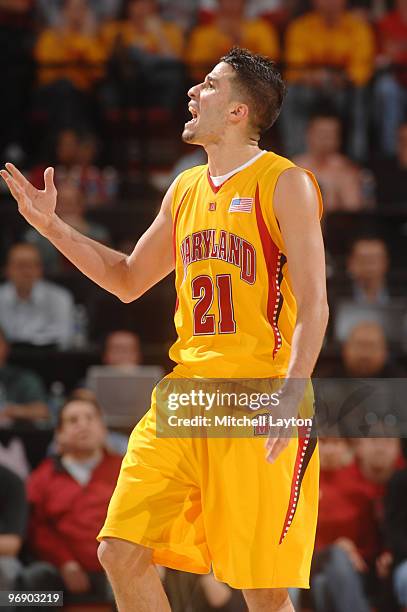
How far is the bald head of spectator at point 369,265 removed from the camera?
25.6 feet

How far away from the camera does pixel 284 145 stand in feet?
31.0

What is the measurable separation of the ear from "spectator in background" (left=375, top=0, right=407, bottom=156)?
19.0 ft

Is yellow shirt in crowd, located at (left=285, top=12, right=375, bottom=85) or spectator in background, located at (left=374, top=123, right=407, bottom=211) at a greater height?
yellow shirt in crowd, located at (left=285, top=12, right=375, bottom=85)

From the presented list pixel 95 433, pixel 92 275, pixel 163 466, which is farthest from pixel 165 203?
pixel 95 433

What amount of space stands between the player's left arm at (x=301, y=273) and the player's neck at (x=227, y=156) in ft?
0.74

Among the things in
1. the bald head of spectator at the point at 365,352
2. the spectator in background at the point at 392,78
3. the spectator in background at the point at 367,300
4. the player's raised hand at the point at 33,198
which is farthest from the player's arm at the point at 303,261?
the spectator in background at the point at 392,78

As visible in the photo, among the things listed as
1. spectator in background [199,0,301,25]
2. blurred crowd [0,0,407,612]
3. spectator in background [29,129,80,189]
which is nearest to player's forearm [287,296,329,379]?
blurred crowd [0,0,407,612]

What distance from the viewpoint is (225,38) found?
9.59 meters

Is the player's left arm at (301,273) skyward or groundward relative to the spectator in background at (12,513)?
skyward

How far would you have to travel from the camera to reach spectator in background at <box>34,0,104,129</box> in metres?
9.49

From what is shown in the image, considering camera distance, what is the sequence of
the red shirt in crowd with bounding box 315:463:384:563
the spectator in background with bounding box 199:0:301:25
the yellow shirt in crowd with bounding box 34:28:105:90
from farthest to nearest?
the spectator in background with bounding box 199:0:301:25 → the yellow shirt in crowd with bounding box 34:28:105:90 → the red shirt in crowd with bounding box 315:463:384:563

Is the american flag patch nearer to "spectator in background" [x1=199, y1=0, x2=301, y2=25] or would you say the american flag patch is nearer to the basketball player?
the basketball player

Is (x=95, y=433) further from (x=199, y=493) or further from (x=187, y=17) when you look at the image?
(x=187, y=17)

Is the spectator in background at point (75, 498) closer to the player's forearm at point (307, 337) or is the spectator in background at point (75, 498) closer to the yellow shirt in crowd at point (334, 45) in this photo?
the player's forearm at point (307, 337)
